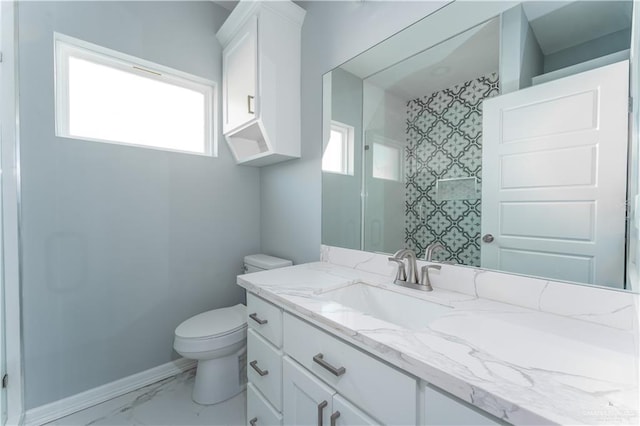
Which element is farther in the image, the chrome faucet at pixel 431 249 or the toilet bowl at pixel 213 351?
the toilet bowl at pixel 213 351

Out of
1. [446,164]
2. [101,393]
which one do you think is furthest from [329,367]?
[101,393]

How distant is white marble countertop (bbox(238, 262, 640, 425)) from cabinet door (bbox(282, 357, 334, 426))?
0.20 meters

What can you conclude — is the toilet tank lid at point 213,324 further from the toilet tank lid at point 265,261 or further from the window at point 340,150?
the window at point 340,150

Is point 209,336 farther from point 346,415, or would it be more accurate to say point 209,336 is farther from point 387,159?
point 387,159

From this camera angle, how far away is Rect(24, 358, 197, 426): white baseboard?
143 centimetres

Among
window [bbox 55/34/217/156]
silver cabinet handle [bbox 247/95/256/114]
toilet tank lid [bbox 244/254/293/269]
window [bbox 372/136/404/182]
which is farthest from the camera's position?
toilet tank lid [bbox 244/254/293/269]

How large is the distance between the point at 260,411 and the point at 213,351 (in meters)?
0.50

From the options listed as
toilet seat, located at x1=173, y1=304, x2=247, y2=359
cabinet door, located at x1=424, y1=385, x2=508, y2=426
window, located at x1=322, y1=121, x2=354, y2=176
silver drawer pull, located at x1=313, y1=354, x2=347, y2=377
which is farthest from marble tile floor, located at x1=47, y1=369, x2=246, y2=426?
window, located at x1=322, y1=121, x2=354, y2=176

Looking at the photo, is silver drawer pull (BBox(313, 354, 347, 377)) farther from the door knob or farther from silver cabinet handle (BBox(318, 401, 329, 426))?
the door knob

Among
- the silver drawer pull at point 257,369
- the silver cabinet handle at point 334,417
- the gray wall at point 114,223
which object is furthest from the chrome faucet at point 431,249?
the gray wall at point 114,223

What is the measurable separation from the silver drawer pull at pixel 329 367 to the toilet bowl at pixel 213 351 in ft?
3.12

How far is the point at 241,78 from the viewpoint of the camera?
1.79 meters

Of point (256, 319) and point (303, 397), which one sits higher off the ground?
point (256, 319)

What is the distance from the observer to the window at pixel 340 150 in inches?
63.2
